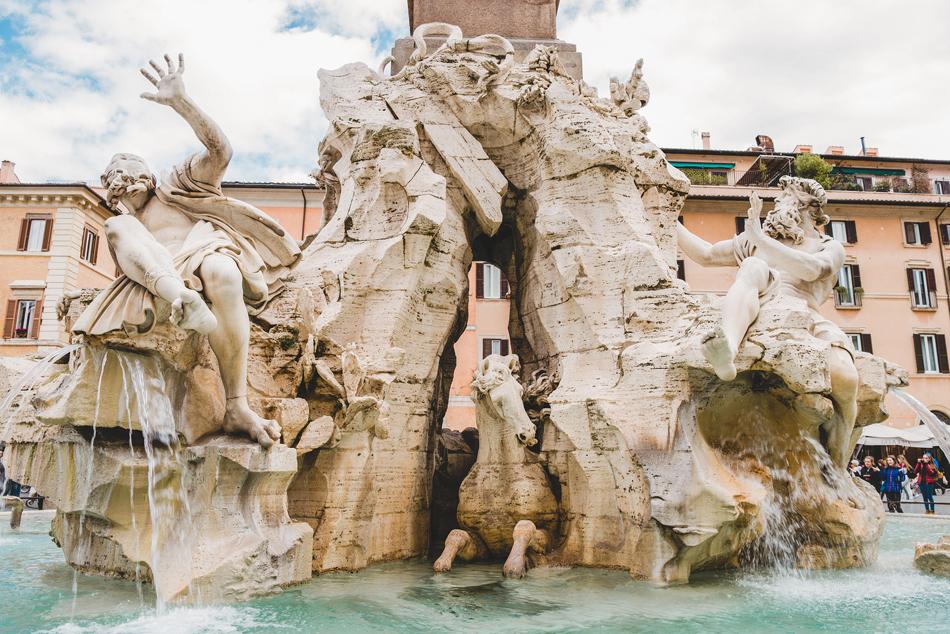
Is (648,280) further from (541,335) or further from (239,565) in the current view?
(239,565)

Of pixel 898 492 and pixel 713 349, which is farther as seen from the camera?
pixel 898 492

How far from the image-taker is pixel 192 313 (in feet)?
14.1

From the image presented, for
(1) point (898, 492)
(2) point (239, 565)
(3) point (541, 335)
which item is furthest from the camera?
(1) point (898, 492)

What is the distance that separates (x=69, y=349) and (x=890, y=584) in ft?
19.5

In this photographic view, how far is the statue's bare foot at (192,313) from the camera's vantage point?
4.26 meters

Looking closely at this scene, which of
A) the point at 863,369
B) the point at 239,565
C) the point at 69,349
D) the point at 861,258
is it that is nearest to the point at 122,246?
the point at 69,349

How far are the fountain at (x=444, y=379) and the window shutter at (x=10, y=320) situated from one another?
18.2 metres

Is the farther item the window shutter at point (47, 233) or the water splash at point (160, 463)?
the window shutter at point (47, 233)

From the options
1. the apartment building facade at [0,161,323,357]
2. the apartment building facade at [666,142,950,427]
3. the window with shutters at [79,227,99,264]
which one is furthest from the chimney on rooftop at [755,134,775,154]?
the window with shutters at [79,227,99,264]

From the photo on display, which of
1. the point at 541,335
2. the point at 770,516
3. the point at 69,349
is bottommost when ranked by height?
the point at 770,516

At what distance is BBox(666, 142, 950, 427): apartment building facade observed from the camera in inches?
926

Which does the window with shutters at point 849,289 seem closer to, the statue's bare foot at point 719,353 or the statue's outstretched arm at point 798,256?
the statue's outstretched arm at point 798,256

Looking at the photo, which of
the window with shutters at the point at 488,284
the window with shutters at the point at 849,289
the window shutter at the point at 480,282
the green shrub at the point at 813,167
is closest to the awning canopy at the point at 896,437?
the window with shutters at the point at 849,289

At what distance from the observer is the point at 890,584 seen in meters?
5.21
